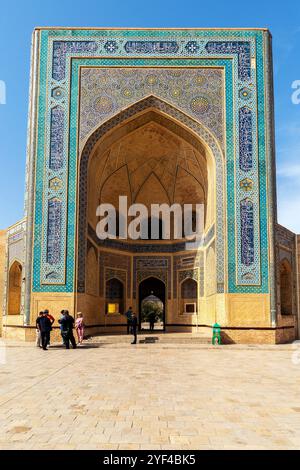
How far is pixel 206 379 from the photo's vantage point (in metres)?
6.52

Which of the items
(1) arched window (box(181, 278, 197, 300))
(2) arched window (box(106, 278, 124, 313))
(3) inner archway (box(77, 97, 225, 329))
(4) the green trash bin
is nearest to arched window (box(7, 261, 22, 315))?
(3) inner archway (box(77, 97, 225, 329))

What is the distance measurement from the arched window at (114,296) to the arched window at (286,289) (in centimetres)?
555

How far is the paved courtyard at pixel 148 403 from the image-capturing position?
3490mm

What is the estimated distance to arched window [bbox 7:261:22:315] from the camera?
579 inches

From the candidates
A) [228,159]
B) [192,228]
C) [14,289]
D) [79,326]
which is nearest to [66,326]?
[79,326]

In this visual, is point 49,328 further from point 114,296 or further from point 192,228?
point 192,228

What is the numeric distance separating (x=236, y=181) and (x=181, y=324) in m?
5.83

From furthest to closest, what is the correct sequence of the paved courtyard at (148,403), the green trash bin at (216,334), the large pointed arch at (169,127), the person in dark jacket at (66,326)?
the large pointed arch at (169,127) < the green trash bin at (216,334) < the person in dark jacket at (66,326) < the paved courtyard at (148,403)

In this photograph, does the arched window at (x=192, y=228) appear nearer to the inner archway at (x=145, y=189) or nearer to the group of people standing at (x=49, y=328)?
the inner archway at (x=145, y=189)

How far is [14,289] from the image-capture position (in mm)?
15086

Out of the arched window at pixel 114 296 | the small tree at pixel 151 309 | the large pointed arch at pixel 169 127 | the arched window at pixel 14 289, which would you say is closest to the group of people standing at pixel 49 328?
the large pointed arch at pixel 169 127

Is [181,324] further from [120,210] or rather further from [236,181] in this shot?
[236,181]

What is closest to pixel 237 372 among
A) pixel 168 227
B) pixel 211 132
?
pixel 211 132
